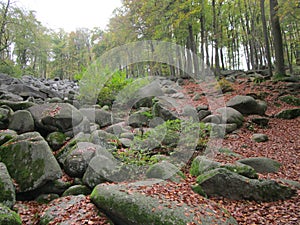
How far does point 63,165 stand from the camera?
19.7 feet

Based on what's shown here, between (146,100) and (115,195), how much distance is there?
8306mm

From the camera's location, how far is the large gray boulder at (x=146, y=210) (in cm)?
347

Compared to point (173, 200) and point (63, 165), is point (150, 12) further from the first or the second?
point (173, 200)

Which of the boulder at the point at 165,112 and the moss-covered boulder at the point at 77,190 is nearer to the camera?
the moss-covered boulder at the point at 77,190

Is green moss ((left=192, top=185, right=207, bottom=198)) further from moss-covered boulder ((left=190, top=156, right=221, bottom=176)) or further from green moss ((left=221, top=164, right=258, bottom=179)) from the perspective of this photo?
green moss ((left=221, top=164, right=258, bottom=179))

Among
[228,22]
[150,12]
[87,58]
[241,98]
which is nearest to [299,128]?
[241,98]

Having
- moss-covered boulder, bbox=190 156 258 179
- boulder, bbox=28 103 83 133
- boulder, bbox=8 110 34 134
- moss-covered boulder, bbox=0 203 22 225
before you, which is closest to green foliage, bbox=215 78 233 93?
moss-covered boulder, bbox=190 156 258 179

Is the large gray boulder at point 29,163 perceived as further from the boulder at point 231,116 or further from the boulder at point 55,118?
the boulder at point 231,116

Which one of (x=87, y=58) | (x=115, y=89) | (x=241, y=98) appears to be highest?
(x=87, y=58)

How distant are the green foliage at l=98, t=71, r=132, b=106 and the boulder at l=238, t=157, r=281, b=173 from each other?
7995mm

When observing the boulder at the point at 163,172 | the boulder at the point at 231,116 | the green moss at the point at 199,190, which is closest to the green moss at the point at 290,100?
the boulder at the point at 231,116

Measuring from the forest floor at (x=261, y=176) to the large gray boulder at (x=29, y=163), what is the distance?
0.47 metres

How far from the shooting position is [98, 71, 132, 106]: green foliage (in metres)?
12.1

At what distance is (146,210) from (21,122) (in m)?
5.74
